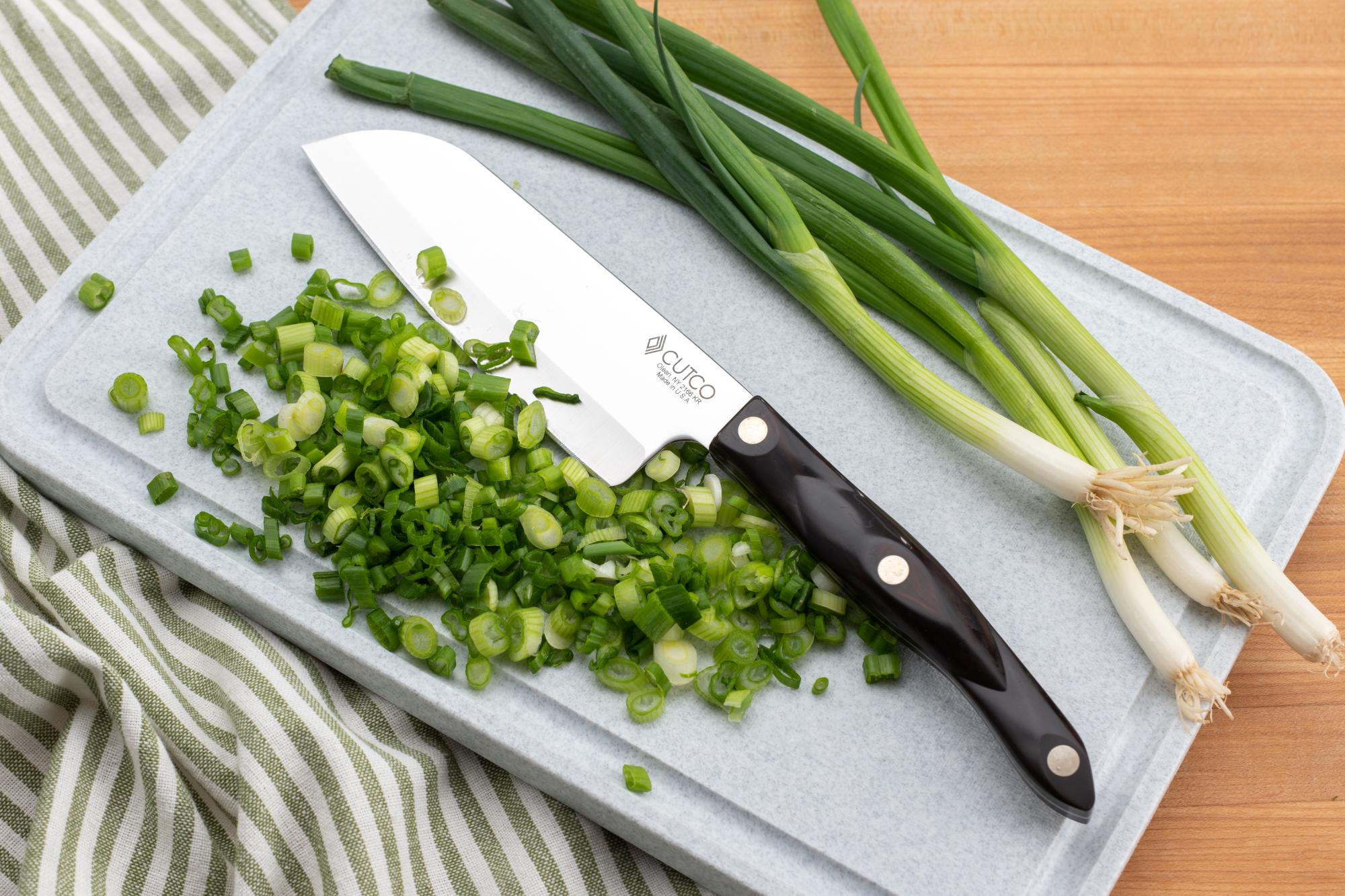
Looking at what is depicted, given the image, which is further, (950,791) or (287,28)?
(287,28)

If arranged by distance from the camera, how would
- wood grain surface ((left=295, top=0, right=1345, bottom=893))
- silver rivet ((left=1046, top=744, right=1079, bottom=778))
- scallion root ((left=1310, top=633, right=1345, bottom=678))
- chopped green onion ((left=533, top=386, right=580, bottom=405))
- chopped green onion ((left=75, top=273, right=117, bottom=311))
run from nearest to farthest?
silver rivet ((left=1046, top=744, right=1079, bottom=778)), scallion root ((left=1310, top=633, right=1345, bottom=678)), chopped green onion ((left=533, top=386, right=580, bottom=405)), chopped green onion ((left=75, top=273, right=117, bottom=311)), wood grain surface ((left=295, top=0, right=1345, bottom=893))

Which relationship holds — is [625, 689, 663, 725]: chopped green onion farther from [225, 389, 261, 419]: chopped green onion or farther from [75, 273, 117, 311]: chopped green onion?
[75, 273, 117, 311]: chopped green onion

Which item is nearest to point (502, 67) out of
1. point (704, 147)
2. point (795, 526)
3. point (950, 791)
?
point (704, 147)

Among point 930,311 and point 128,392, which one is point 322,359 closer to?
point 128,392

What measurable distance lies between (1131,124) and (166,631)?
76.4 inches

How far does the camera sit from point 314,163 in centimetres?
176

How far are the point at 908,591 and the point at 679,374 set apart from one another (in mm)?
454

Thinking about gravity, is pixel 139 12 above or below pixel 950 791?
above

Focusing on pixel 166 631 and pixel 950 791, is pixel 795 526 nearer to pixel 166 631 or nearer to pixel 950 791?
pixel 950 791

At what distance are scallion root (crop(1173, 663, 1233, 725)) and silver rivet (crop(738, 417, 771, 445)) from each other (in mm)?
672

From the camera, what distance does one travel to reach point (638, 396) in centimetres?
155

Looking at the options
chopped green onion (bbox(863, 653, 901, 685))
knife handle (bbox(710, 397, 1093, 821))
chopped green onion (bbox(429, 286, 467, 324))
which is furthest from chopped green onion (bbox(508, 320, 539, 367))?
chopped green onion (bbox(863, 653, 901, 685))

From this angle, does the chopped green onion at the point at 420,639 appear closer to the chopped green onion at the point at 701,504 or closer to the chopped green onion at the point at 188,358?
the chopped green onion at the point at 701,504

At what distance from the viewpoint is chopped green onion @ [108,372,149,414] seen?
1.61 meters
